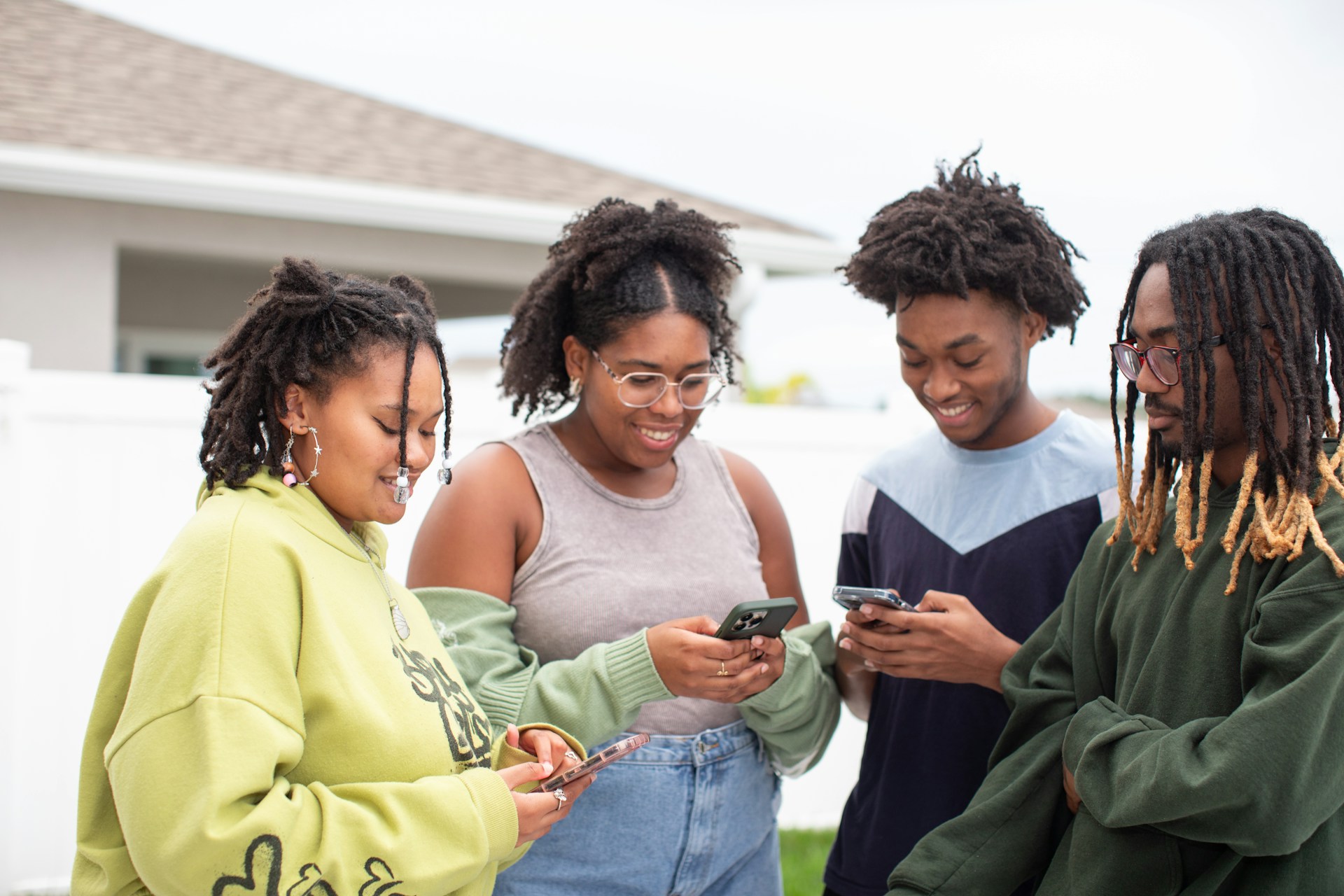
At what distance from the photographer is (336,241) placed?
809 centimetres

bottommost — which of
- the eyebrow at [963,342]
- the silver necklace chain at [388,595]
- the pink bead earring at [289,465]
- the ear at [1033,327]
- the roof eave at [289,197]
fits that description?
the silver necklace chain at [388,595]

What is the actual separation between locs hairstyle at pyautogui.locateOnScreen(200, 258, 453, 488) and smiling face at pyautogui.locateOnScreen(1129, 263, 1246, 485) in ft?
4.43

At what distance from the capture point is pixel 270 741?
1447 millimetres

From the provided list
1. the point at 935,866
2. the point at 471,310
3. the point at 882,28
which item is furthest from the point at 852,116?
the point at 935,866

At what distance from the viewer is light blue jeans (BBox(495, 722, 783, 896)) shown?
2.34m

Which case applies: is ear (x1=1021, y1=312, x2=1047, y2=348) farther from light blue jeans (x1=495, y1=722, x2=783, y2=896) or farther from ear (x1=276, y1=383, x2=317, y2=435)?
ear (x1=276, y1=383, x2=317, y2=435)

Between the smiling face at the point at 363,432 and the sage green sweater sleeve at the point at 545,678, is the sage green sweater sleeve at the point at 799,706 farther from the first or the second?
the smiling face at the point at 363,432

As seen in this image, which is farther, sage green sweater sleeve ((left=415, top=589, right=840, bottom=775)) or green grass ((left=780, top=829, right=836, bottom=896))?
green grass ((left=780, top=829, right=836, bottom=896))

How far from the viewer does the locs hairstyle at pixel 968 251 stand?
8.59ft

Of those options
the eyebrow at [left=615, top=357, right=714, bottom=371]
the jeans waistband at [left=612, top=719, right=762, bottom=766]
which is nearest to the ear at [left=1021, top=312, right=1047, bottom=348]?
the eyebrow at [left=615, top=357, right=714, bottom=371]

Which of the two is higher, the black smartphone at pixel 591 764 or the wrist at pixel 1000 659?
the wrist at pixel 1000 659

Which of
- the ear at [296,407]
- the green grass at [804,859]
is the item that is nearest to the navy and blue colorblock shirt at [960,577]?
the ear at [296,407]

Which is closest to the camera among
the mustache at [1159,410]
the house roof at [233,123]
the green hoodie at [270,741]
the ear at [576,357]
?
the green hoodie at [270,741]

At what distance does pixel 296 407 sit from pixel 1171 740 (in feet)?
5.00
